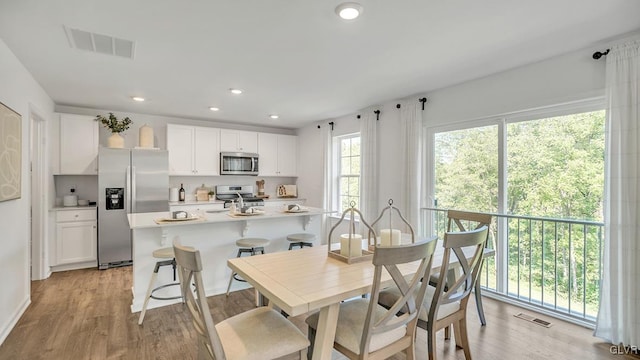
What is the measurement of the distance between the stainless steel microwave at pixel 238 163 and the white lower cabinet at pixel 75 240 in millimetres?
2074

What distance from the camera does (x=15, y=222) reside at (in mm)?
2781

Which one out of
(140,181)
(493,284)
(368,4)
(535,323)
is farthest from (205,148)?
(535,323)

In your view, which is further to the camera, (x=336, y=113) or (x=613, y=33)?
(x=336, y=113)

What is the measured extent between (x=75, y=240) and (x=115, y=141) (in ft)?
4.95

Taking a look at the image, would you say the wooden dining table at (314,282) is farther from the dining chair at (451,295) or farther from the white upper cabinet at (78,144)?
the white upper cabinet at (78,144)

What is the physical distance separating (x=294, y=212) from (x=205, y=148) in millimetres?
2707

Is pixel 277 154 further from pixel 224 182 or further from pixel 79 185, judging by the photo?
pixel 79 185

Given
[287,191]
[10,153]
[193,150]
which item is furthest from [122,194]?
[287,191]

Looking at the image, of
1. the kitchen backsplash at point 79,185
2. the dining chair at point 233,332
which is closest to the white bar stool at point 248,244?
the dining chair at point 233,332

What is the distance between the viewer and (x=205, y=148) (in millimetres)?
5570

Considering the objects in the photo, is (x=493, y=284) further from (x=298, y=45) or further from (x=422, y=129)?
(x=298, y=45)

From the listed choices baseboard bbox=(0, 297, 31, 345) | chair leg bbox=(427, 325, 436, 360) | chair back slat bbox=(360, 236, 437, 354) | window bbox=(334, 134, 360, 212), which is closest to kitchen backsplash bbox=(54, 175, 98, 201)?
baseboard bbox=(0, 297, 31, 345)

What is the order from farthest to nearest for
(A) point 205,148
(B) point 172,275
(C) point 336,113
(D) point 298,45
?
(A) point 205,148 < (C) point 336,113 < (B) point 172,275 < (D) point 298,45

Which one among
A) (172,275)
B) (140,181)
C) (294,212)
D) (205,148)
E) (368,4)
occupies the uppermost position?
(368,4)
